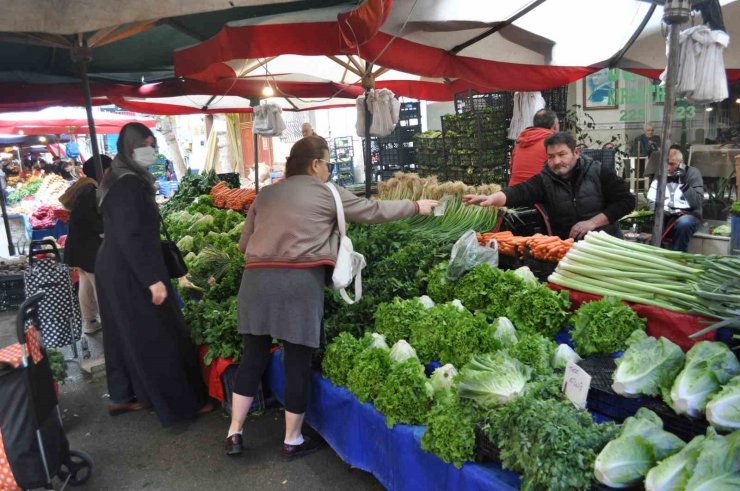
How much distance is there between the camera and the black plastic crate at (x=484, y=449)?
7.07ft

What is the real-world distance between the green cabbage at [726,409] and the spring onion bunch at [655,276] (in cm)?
48

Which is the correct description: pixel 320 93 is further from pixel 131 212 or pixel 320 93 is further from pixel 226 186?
pixel 131 212

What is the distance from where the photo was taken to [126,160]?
12.1ft

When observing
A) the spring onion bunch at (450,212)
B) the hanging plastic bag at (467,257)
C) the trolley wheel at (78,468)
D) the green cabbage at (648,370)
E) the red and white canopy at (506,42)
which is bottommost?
the trolley wheel at (78,468)

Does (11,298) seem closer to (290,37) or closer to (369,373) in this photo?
(290,37)

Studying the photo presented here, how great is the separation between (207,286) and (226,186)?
17.6 feet

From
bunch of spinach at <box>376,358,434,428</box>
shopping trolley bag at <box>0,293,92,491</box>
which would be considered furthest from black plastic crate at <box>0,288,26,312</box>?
bunch of spinach at <box>376,358,434,428</box>

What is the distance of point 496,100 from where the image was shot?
26.5 ft

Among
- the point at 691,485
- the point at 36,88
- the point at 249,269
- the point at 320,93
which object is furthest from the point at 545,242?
the point at 36,88

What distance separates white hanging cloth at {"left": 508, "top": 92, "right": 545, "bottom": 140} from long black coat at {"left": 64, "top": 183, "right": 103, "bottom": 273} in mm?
5364

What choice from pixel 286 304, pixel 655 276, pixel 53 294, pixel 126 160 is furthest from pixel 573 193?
pixel 53 294

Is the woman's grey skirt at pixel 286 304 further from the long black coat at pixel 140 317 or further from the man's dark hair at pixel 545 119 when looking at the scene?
the man's dark hair at pixel 545 119

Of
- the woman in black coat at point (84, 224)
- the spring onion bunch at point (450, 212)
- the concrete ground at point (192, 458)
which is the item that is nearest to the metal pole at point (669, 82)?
the spring onion bunch at point (450, 212)

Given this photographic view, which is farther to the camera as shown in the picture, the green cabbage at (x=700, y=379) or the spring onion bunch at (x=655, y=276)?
the spring onion bunch at (x=655, y=276)
